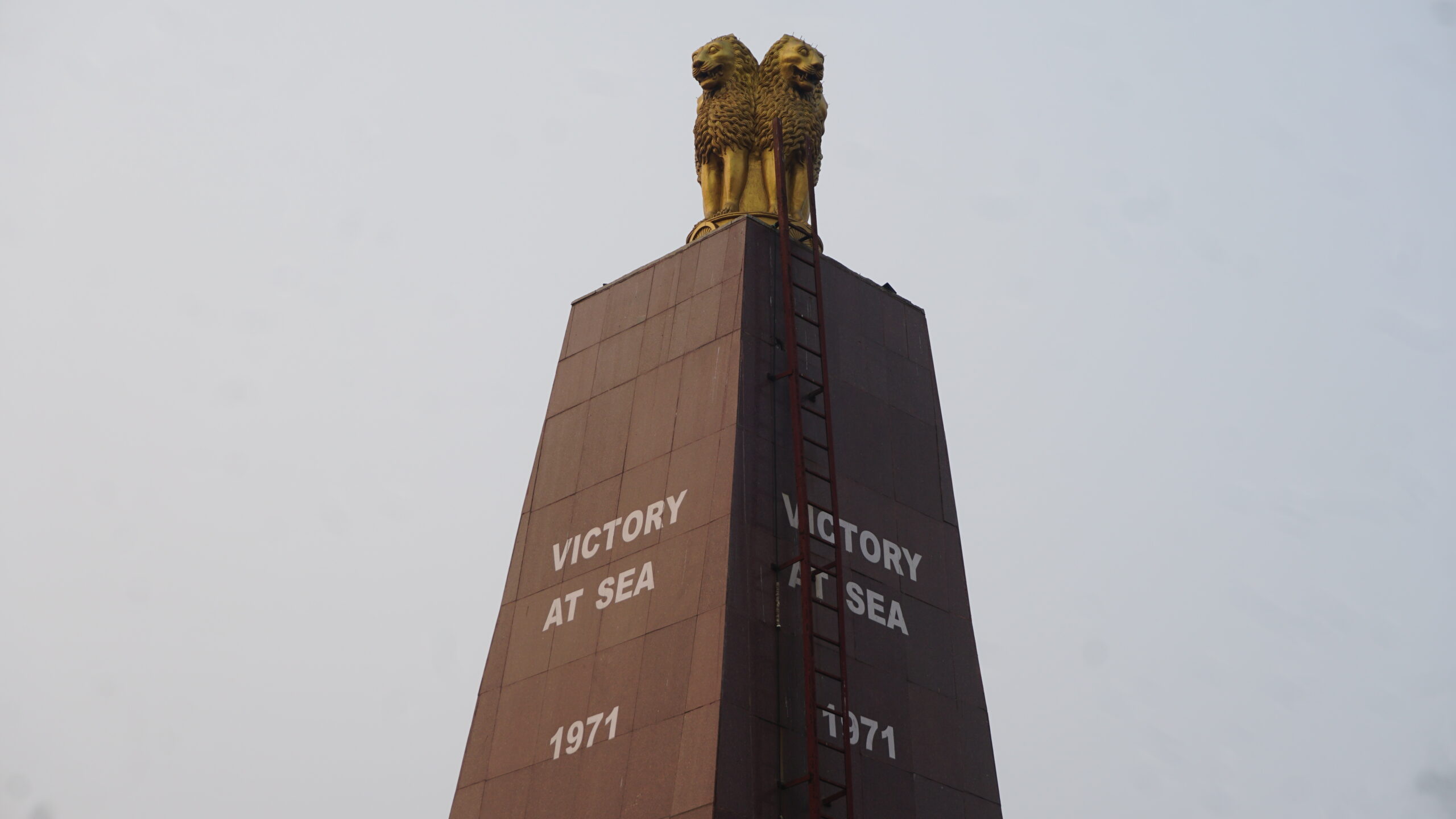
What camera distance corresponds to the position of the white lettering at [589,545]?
27.2 m

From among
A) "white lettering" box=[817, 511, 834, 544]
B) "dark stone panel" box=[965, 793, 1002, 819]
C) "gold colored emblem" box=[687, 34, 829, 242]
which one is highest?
"gold colored emblem" box=[687, 34, 829, 242]

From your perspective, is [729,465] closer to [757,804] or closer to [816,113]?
[757,804]

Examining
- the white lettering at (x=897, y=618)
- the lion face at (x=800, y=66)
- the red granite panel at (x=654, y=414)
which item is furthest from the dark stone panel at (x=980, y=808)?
the lion face at (x=800, y=66)

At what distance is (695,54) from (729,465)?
851 centimetres

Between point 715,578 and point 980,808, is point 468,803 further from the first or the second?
point 980,808

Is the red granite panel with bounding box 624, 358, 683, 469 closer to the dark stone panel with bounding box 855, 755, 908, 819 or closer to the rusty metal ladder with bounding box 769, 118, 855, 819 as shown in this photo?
the rusty metal ladder with bounding box 769, 118, 855, 819

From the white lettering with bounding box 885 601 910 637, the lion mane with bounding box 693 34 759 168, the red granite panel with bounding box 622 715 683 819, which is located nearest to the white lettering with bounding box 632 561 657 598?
the red granite panel with bounding box 622 715 683 819

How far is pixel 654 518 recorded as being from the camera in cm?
2655

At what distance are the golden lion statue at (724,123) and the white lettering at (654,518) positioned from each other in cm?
569

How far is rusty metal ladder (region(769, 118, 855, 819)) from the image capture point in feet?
78.7

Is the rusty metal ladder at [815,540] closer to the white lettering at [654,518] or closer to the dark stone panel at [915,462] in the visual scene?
the dark stone panel at [915,462]

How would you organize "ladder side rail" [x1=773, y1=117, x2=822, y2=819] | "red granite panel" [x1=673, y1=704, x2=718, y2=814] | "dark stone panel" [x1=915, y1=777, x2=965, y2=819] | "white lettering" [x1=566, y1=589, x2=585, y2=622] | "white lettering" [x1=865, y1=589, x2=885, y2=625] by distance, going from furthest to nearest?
"white lettering" [x1=566, y1=589, x2=585, y2=622], "white lettering" [x1=865, y1=589, x2=885, y2=625], "dark stone panel" [x1=915, y1=777, x2=965, y2=819], "ladder side rail" [x1=773, y1=117, x2=822, y2=819], "red granite panel" [x1=673, y1=704, x2=718, y2=814]

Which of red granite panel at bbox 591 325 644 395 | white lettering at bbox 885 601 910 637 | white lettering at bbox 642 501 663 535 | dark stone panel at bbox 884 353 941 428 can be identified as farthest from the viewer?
dark stone panel at bbox 884 353 941 428

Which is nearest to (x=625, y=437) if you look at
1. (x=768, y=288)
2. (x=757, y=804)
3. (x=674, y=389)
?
(x=674, y=389)
